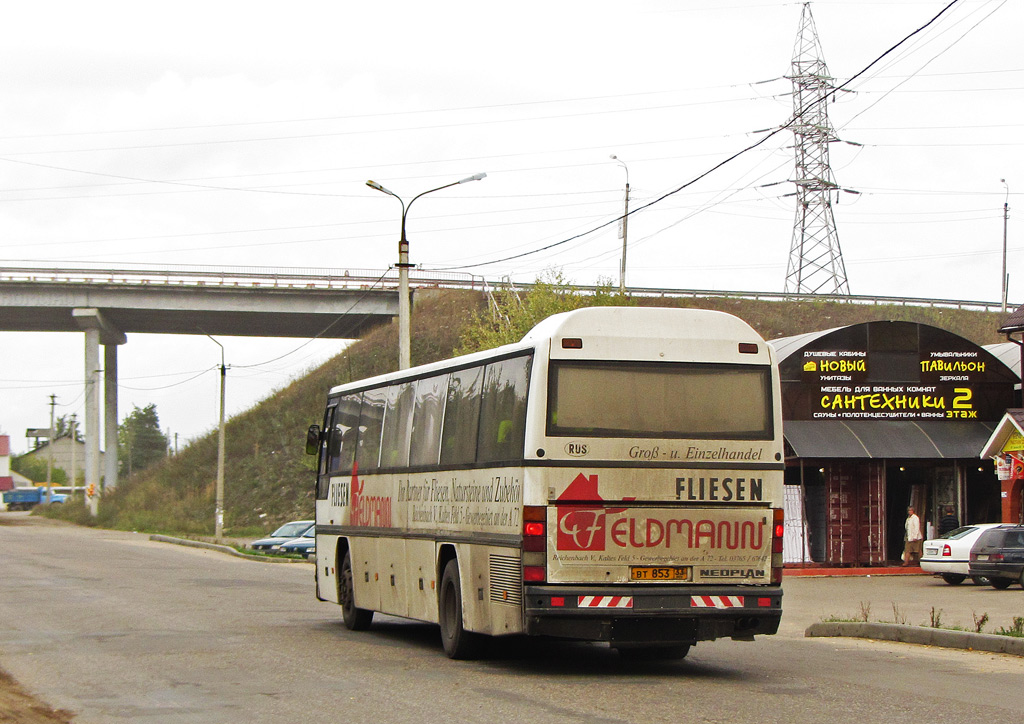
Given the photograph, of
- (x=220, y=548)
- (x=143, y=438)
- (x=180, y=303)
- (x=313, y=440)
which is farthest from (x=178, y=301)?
(x=143, y=438)

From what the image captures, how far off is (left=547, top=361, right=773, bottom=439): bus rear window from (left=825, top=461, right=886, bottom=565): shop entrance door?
22875mm

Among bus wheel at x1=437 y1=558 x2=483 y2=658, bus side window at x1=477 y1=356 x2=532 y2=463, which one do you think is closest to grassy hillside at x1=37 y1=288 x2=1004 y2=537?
bus wheel at x1=437 y1=558 x2=483 y2=658

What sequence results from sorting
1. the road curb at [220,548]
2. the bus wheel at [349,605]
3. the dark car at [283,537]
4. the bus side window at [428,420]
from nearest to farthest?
1. the bus side window at [428,420]
2. the bus wheel at [349,605]
3. the road curb at [220,548]
4. the dark car at [283,537]

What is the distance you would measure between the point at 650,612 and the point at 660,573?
0.38 metres

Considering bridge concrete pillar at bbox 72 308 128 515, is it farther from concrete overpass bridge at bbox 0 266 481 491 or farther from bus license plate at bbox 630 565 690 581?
bus license plate at bbox 630 565 690 581

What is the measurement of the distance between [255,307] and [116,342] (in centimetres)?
1326

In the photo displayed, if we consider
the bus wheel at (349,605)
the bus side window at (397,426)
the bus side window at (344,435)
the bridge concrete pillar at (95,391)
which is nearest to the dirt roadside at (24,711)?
the bus side window at (397,426)

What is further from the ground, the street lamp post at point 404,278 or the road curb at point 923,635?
the street lamp post at point 404,278

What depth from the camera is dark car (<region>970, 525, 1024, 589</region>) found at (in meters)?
27.1

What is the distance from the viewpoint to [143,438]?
572ft

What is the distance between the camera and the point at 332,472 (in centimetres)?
1875

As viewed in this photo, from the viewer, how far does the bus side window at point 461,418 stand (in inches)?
535

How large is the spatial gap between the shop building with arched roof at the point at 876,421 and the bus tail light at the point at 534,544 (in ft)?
74.9

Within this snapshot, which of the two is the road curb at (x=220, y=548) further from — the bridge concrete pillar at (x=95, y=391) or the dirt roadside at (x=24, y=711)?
the dirt roadside at (x=24, y=711)
